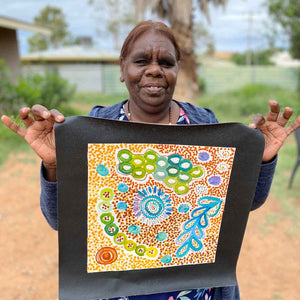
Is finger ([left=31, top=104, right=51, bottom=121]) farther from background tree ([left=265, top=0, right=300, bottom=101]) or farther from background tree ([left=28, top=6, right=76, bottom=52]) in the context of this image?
background tree ([left=28, top=6, right=76, bottom=52])

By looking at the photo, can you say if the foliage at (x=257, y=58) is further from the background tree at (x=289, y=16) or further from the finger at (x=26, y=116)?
the finger at (x=26, y=116)

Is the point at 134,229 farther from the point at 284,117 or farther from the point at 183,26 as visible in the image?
the point at 183,26

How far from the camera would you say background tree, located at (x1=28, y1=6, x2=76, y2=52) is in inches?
1507

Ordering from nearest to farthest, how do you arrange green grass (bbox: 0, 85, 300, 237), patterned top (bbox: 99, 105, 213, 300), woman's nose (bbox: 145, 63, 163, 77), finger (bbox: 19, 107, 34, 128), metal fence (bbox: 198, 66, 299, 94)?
finger (bbox: 19, 107, 34, 128), woman's nose (bbox: 145, 63, 163, 77), patterned top (bbox: 99, 105, 213, 300), green grass (bbox: 0, 85, 300, 237), metal fence (bbox: 198, 66, 299, 94)

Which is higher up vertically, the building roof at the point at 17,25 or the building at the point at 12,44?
the building roof at the point at 17,25

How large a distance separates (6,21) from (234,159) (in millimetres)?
10033

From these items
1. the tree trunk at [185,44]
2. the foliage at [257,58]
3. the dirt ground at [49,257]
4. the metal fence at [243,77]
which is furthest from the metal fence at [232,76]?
the foliage at [257,58]

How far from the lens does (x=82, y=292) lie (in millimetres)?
1361

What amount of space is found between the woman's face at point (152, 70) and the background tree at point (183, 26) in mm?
5063

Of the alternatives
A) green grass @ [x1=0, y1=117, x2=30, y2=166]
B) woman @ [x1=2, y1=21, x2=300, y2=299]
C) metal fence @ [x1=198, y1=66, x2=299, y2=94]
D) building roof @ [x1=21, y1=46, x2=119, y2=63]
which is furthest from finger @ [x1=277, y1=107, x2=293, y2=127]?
building roof @ [x1=21, y1=46, x2=119, y2=63]

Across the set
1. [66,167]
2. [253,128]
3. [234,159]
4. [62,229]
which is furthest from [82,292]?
[253,128]

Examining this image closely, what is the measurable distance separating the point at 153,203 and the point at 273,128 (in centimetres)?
57

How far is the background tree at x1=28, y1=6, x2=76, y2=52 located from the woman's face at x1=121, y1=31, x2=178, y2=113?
132 ft

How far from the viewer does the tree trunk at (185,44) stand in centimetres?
625
